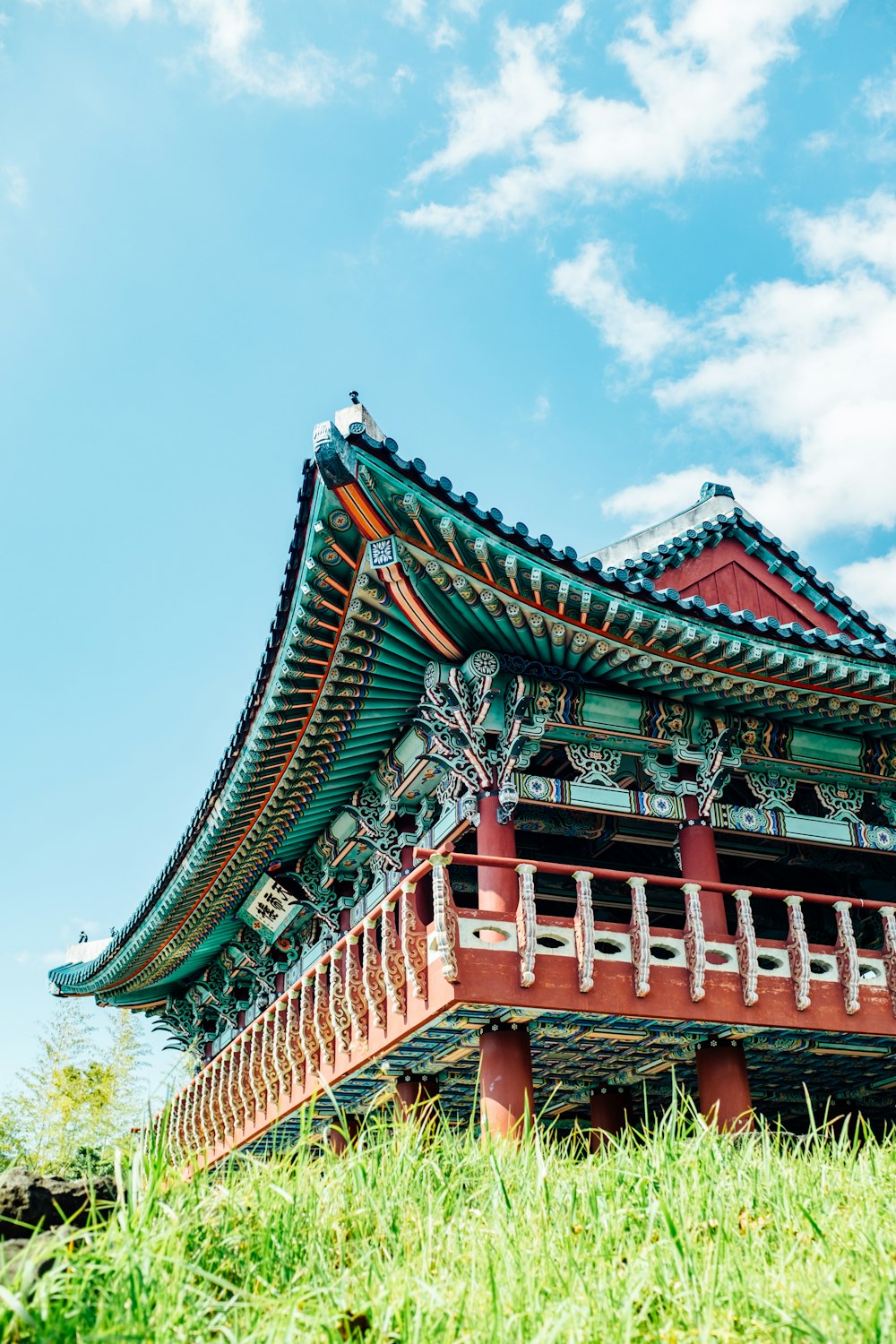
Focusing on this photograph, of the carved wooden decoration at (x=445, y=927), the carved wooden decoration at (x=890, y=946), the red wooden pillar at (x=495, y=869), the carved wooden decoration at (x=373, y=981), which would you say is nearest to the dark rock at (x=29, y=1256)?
the carved wooden decoration at (x=445, y=927)

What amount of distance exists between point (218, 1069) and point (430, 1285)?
39.7 feet

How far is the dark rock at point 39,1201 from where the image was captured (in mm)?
5812

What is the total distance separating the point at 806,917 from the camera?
15.0 m

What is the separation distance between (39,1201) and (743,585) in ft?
38.9

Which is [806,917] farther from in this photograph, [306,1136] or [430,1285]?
[430,1285]

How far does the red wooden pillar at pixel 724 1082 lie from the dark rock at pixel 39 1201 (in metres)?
6.15

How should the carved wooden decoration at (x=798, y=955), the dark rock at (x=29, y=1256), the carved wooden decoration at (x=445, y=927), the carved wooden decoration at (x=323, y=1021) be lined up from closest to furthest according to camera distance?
the dark rock at (x=29, y=1256) → the carved wooden decoration at (x=445, y=927) → the carved wooden decoration at (x=798, y=955) → the carved wooden decoration at (x=323, y=1021)

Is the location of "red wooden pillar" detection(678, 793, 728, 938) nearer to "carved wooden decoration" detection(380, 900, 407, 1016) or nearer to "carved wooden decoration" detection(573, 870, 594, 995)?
"carved wooden decoration" detection(573, 870, 594, 995)

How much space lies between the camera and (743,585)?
15.7 metres

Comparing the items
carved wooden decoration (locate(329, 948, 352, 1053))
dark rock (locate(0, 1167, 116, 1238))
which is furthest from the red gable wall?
dark rock (locate(0, 1167, 116, 1238))

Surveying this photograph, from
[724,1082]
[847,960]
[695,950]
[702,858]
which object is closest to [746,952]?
[695,950]

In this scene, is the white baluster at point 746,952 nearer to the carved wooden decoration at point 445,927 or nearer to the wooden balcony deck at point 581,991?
the wooden balcony deck at point 581,991

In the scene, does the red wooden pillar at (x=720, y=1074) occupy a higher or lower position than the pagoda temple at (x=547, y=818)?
lower

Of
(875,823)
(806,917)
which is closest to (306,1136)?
(875,823)
